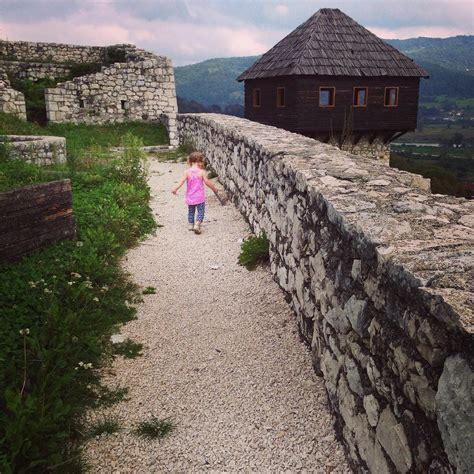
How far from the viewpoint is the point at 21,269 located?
4.59m

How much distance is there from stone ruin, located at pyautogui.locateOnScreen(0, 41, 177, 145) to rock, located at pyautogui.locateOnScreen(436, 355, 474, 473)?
15842mm

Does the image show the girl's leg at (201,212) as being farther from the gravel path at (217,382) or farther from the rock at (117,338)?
the rock at (117,338)

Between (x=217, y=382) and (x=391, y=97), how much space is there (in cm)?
2164

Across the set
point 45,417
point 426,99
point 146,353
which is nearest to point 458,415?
point 45,417

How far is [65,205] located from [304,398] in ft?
11.8

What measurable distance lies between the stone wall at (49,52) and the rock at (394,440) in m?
21.9

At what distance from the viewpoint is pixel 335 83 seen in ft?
67.7

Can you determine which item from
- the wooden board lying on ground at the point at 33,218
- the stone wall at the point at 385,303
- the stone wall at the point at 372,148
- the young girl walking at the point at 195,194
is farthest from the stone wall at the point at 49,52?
the stone wall at the point at 385,303

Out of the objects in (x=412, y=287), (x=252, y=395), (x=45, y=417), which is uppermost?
(x=412, y=287)

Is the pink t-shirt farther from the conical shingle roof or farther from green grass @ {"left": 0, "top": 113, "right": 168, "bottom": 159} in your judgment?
the conical shingle roof

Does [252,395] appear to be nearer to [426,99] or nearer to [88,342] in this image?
[88,342]

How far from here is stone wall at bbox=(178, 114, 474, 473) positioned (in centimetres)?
160

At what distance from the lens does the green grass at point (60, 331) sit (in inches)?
103

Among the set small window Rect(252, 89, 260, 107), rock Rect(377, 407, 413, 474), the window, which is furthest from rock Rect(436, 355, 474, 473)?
small window Rect(252, 89, 260, 107)
